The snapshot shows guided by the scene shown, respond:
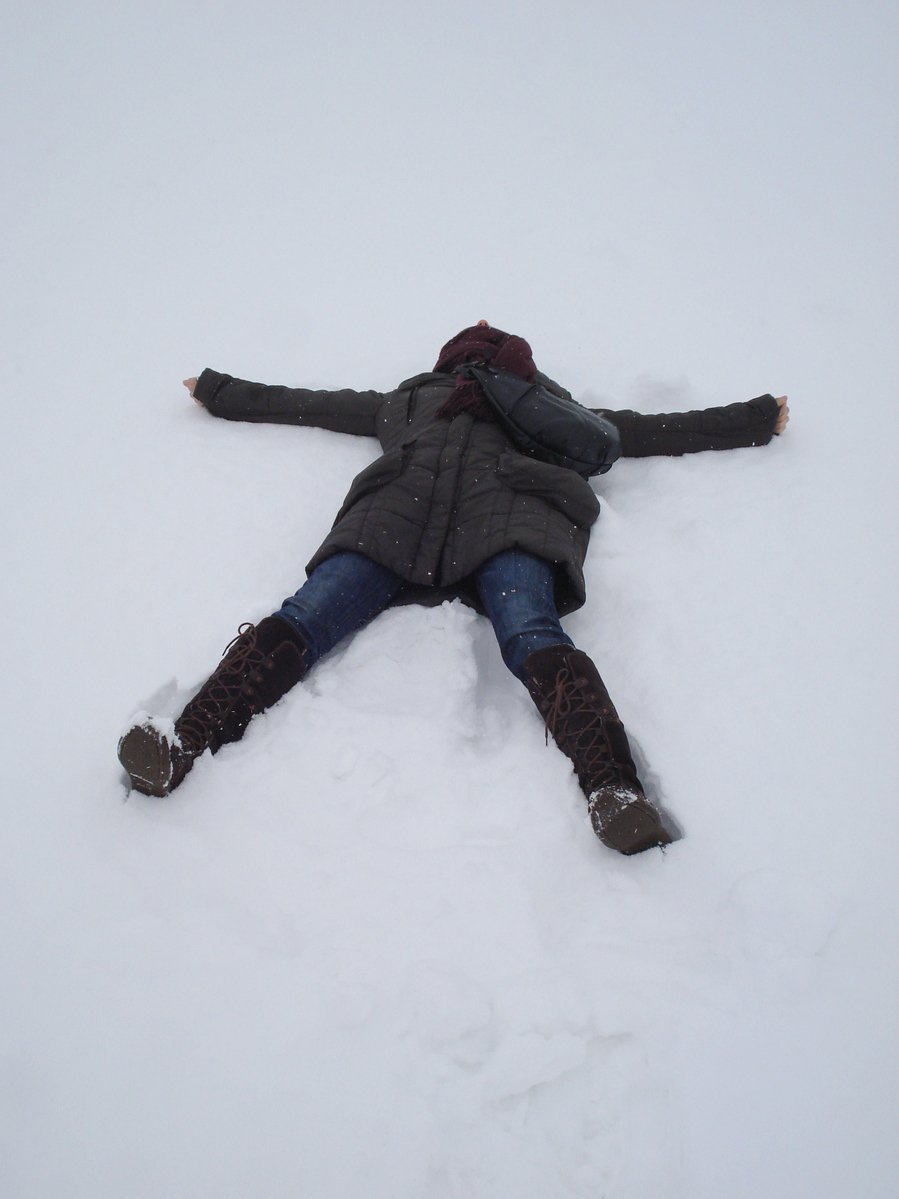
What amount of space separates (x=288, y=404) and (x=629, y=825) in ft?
5.89

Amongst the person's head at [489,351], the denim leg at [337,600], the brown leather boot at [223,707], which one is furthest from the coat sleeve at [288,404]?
the brown leather boot at [223,707]

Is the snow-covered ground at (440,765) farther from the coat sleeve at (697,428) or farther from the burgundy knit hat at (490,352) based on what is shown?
the burgundy knit hat at (490,352)

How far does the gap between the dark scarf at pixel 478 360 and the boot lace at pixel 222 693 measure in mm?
897

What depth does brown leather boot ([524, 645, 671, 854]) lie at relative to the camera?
4.66 ft

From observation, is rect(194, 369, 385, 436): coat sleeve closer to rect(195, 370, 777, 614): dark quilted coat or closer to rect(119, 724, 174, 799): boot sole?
rect(195, 370, 777, 614): dark quilted coat

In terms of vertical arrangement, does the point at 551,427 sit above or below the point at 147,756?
above

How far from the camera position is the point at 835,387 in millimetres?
2816

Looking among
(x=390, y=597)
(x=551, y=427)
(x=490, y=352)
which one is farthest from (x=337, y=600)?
(x=490, y=352)

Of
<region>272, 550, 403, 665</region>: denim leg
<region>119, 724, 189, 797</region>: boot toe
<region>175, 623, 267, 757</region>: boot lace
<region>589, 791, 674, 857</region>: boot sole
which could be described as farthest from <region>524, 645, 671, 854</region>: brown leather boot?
<region>119, 724, 189, 797</region>: boot toe

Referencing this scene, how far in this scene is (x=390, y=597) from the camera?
1.97 m

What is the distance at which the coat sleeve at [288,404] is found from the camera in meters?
2.50

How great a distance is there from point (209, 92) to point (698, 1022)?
5740mm

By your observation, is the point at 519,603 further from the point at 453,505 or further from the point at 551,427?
the point at 551,427

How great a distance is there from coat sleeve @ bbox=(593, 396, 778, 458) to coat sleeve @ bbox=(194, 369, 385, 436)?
75cm
